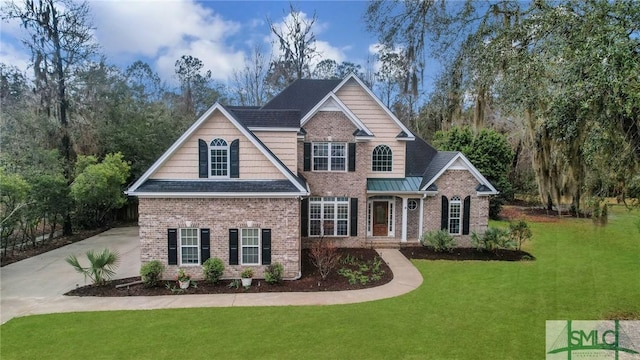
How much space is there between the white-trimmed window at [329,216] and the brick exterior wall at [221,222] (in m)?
4.33

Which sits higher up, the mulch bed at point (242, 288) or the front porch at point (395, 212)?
the front porch at point (395, 212)

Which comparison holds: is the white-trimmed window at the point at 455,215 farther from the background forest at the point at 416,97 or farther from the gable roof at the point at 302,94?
the gable roof at the point at 302,94

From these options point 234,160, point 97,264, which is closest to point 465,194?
point 234,160

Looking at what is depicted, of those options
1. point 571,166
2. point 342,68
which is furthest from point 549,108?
point 342,68

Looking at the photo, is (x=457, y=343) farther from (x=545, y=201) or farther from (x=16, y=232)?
(x=16, y=232)

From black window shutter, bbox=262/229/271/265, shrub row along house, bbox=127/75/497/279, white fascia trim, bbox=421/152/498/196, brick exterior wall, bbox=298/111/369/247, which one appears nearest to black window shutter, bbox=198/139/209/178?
shrub row along house, bbox=127/75/497/279

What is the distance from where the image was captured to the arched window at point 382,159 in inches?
661

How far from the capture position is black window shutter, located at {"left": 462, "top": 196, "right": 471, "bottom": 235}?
16.0m

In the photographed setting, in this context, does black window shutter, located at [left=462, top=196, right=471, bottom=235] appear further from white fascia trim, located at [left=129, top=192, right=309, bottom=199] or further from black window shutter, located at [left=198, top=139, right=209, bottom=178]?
black window shutter, located at [left=198, top=139, right=209, bottom=178]

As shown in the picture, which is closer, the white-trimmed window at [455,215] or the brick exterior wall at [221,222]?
the brick exterior wall at [221,222]

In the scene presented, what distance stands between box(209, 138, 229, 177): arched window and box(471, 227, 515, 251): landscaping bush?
1093 centimetres

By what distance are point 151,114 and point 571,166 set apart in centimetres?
2452

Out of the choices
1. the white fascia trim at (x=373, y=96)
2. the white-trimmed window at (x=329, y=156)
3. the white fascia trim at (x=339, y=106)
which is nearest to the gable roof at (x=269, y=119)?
the white fascia trim at (x=339, y=106)

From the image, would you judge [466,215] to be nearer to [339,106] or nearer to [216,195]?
[339,106]
